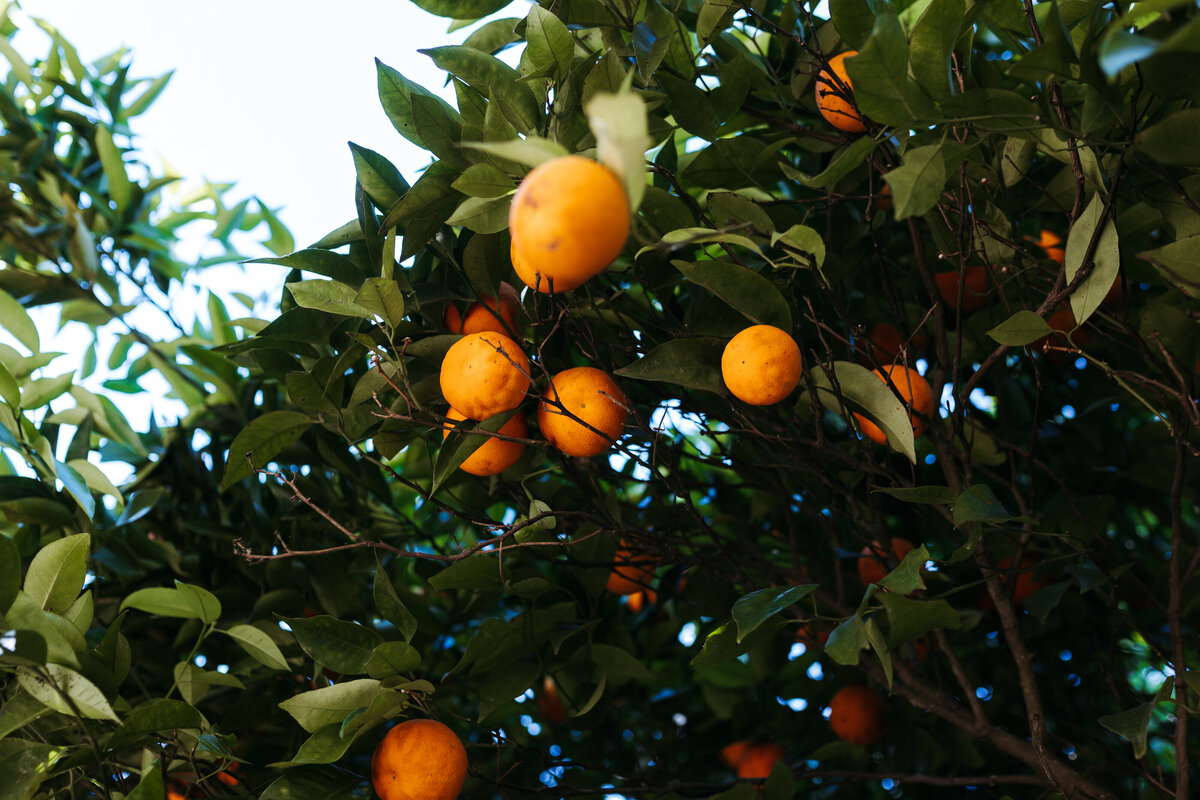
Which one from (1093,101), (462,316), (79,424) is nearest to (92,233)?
(79,424)

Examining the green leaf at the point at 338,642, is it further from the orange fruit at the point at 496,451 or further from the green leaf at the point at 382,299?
the green leaf at the point at 382,299

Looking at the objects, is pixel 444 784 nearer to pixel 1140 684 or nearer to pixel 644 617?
pixel 644 617

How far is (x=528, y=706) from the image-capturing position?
137cm

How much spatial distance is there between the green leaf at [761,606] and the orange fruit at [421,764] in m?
0.35

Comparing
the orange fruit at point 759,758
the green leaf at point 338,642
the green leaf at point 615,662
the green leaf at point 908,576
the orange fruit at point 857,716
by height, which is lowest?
the orange fruit at point 759,758

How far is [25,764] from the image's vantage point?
0.80 m

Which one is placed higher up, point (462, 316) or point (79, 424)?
point (462, 316)

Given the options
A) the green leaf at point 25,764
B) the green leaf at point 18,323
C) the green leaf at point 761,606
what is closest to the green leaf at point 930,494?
the green leaf at point 761,606

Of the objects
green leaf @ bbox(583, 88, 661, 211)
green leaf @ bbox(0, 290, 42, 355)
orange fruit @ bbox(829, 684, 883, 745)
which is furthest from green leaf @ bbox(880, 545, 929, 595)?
green leaf @ bbox(0, 290, 42, 355)

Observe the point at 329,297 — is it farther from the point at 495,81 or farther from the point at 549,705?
the point at 549,705

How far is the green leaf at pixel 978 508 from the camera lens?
2.36 ft

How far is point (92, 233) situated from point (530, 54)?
1.13m

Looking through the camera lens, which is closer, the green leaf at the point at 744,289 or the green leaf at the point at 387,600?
the green leaf at the point at 744,289

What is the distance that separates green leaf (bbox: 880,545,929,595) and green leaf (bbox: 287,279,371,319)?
52cm
